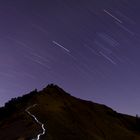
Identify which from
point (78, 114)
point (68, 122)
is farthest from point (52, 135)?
point (78, 114)

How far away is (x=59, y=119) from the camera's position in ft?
117

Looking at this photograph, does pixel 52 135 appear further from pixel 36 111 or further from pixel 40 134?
pixel 36 111

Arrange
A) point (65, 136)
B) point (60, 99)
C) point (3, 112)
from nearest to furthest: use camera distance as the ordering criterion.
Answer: point (65, 136)
point (3, 112)
point (60, 99)

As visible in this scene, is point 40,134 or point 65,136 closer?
point 40,134

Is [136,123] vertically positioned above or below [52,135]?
above

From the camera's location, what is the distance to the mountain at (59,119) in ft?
104

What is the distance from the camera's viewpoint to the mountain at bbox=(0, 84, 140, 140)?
31.7 metres

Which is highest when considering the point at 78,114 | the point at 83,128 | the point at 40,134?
the point at 78,114

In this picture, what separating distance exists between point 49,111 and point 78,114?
17.3 feet

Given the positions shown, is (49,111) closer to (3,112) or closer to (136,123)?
(3,112)

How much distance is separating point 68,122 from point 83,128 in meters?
1.51

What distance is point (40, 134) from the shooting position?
29.3 metres

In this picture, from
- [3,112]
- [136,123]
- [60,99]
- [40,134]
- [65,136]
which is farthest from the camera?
[136,123]

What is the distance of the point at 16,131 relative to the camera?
32.2 metres
